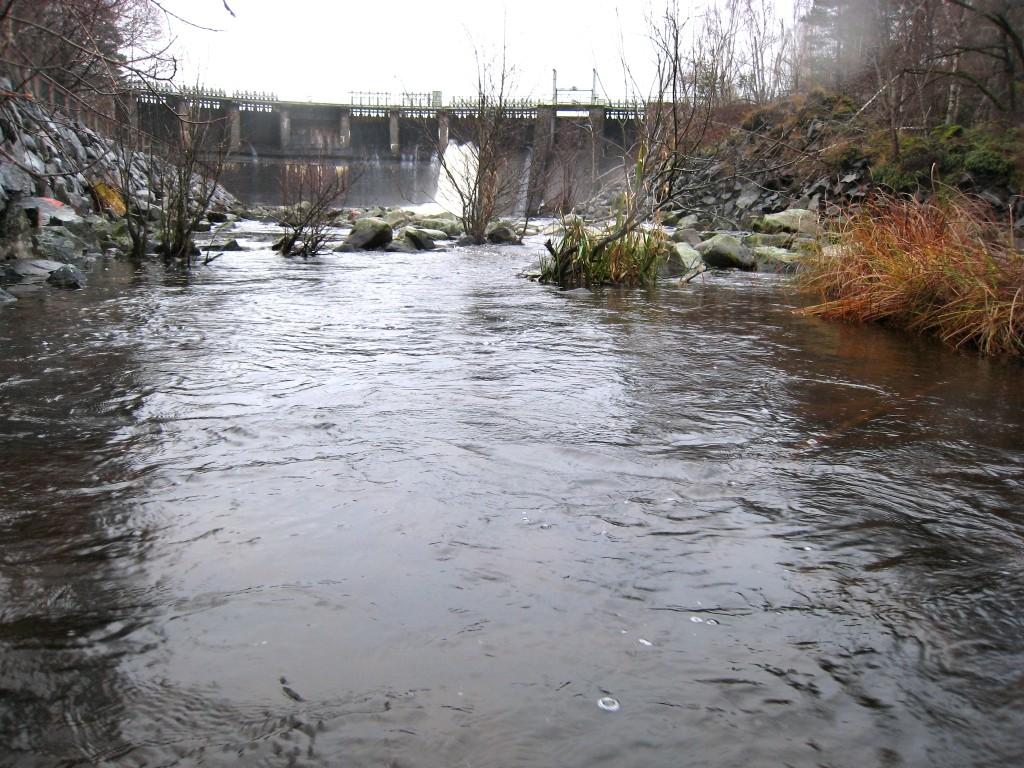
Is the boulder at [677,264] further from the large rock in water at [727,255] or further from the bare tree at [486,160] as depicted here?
the bare tree at [486,160]

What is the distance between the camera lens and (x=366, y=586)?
2.18 meters

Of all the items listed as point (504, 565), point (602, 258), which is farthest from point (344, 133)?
point (504, 565)

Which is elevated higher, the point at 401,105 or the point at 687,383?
the point at 401,105

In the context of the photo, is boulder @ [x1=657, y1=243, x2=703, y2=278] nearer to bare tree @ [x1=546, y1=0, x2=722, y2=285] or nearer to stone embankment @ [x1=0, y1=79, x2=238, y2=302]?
bare tree @ [x1=546, y1=0, x2=722, y2=285]

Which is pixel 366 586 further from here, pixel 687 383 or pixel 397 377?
pixel 687 383

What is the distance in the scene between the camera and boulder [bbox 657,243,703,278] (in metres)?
10.6

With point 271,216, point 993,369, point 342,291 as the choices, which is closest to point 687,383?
point 993,369

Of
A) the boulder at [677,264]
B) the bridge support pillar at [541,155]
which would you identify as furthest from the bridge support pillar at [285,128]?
the boulder at [677,264]

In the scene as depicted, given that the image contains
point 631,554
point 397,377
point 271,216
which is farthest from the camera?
point 271,216

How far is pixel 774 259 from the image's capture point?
39.1 feet

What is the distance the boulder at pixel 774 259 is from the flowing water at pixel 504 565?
258 inches

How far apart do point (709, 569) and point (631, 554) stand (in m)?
0.23

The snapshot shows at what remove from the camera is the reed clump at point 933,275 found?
18.4 feet

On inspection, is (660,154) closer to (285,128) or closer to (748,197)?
(748,197)
